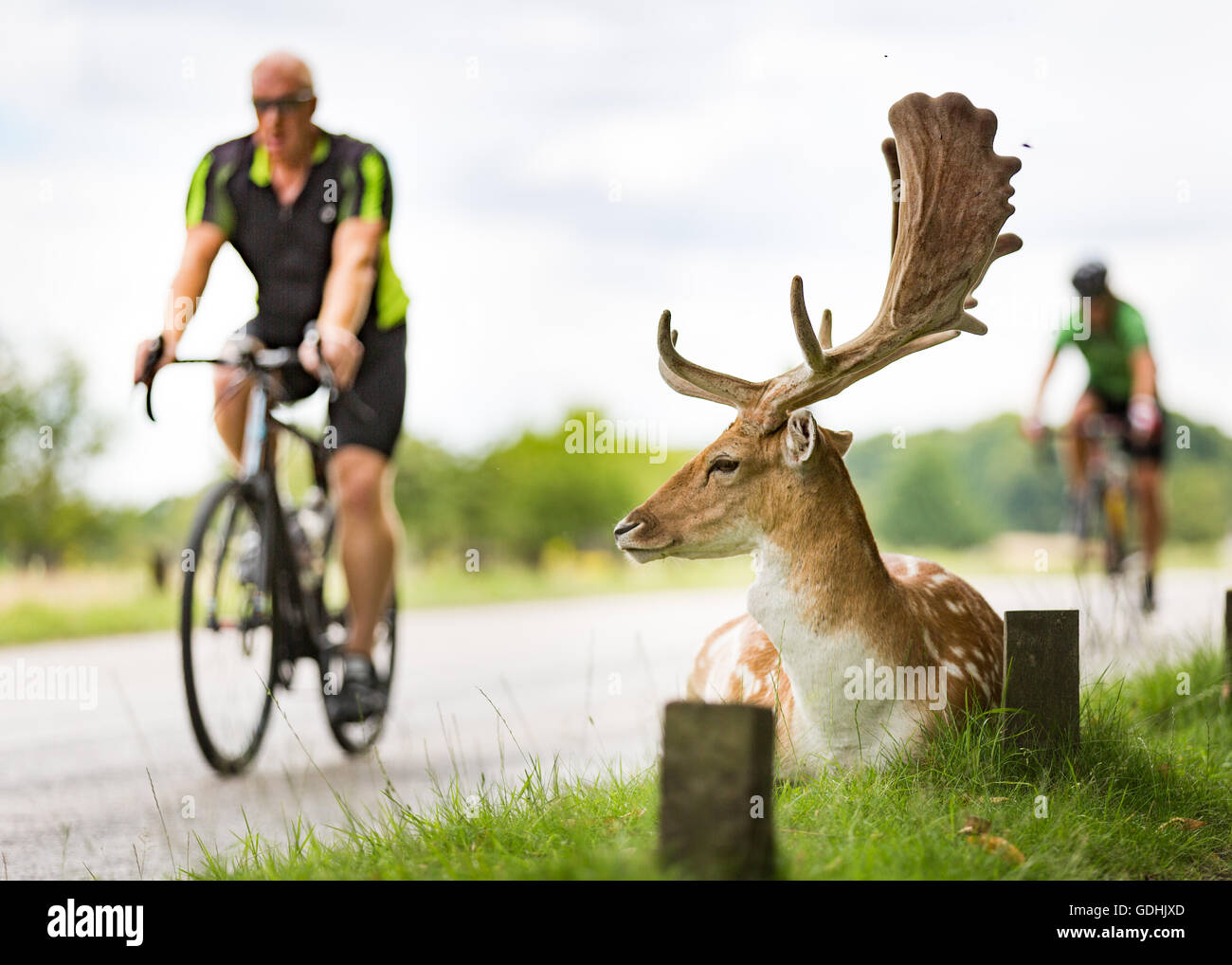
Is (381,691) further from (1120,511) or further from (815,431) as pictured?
(1120,511)

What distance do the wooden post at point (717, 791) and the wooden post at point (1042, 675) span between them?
4.01 feet

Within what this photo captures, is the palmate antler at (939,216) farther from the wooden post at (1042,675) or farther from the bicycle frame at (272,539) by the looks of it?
the bicycle frame at (272,539)

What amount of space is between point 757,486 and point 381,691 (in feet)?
6.86

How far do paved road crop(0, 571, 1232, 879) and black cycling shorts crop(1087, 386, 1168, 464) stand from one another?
3.28 ft

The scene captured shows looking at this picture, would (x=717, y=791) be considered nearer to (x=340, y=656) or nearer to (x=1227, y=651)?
(x=340, y=656)

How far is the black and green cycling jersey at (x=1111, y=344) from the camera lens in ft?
23.4

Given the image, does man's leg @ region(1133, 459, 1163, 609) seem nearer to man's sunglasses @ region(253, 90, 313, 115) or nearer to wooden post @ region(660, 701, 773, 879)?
man's sunglasses @ region(253, 90, 313, 115)

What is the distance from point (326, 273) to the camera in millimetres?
4434

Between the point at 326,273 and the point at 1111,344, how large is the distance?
4773mm
